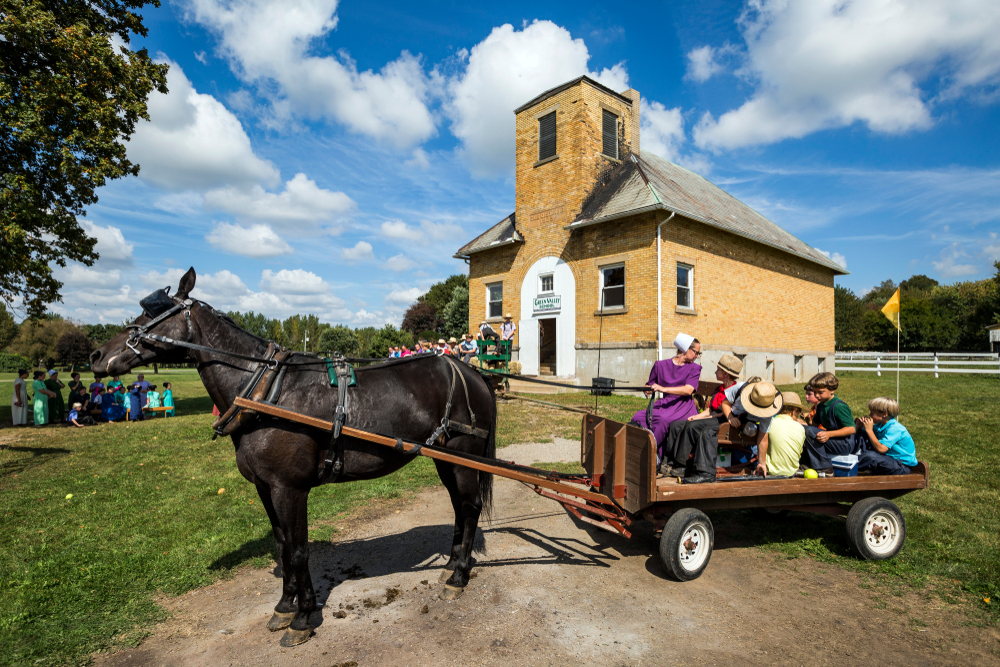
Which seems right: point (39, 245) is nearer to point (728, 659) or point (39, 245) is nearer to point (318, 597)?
point (318, 597)

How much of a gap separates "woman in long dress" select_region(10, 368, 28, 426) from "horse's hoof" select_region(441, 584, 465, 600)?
1648cm

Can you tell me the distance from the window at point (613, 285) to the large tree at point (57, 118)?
14.5m

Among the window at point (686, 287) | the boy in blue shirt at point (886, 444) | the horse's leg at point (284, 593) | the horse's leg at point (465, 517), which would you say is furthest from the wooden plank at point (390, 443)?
the window at point (686, 287)

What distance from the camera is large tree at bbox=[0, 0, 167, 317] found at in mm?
10414

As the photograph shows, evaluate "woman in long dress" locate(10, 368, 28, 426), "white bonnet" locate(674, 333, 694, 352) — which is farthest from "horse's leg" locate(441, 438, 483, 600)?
"woman in long dress" locate(10, 368, 28, 426)

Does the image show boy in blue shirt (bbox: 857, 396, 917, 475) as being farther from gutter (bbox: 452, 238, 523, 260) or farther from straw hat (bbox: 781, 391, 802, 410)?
gutter (bbox: 452, 238, 523, 260)

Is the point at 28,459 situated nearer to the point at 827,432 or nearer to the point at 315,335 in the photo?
the point at 827,432

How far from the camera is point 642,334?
16406 mm

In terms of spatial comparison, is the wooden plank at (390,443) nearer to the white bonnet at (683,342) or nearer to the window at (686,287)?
the white bonnet at (683,342)

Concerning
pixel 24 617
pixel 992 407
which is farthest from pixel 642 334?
pixel 24 617

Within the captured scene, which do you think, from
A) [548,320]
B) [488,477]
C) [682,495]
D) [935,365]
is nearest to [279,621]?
[488,477]

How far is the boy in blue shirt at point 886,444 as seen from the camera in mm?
4898

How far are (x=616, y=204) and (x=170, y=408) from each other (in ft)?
54.3

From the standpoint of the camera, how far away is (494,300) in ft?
71.5
